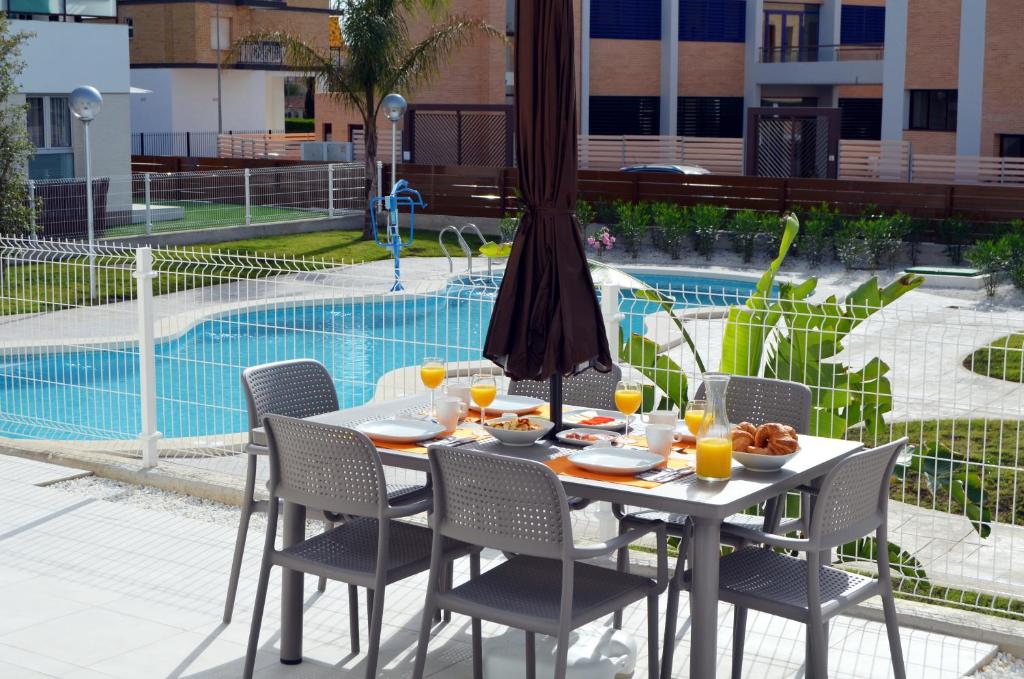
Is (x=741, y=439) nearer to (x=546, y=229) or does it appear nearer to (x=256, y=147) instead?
(x=546, y=229)

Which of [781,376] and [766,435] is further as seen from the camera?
[781,376]

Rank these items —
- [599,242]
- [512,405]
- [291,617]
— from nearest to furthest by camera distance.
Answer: [291,617]
[512,405]
[599,242]

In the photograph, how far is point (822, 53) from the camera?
127 feet

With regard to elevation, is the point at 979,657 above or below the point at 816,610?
below

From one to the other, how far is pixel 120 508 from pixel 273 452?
268 cm

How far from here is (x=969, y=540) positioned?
7293mm

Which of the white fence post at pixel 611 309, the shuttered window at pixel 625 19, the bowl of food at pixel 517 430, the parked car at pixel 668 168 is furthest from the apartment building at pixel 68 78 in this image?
the shuttered window at pixel 625 19

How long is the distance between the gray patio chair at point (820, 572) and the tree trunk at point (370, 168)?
61.8ft

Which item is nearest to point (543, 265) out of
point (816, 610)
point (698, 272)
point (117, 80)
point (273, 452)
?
point (273, 452)

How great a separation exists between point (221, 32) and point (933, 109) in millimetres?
26425

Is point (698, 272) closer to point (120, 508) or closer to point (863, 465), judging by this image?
point (120, 508)

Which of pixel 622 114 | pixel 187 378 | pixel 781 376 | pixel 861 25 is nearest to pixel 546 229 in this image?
pixel 781 376

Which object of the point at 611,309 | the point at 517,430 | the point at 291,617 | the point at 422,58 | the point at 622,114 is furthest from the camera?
the point at 622,114

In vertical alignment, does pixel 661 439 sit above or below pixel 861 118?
below
